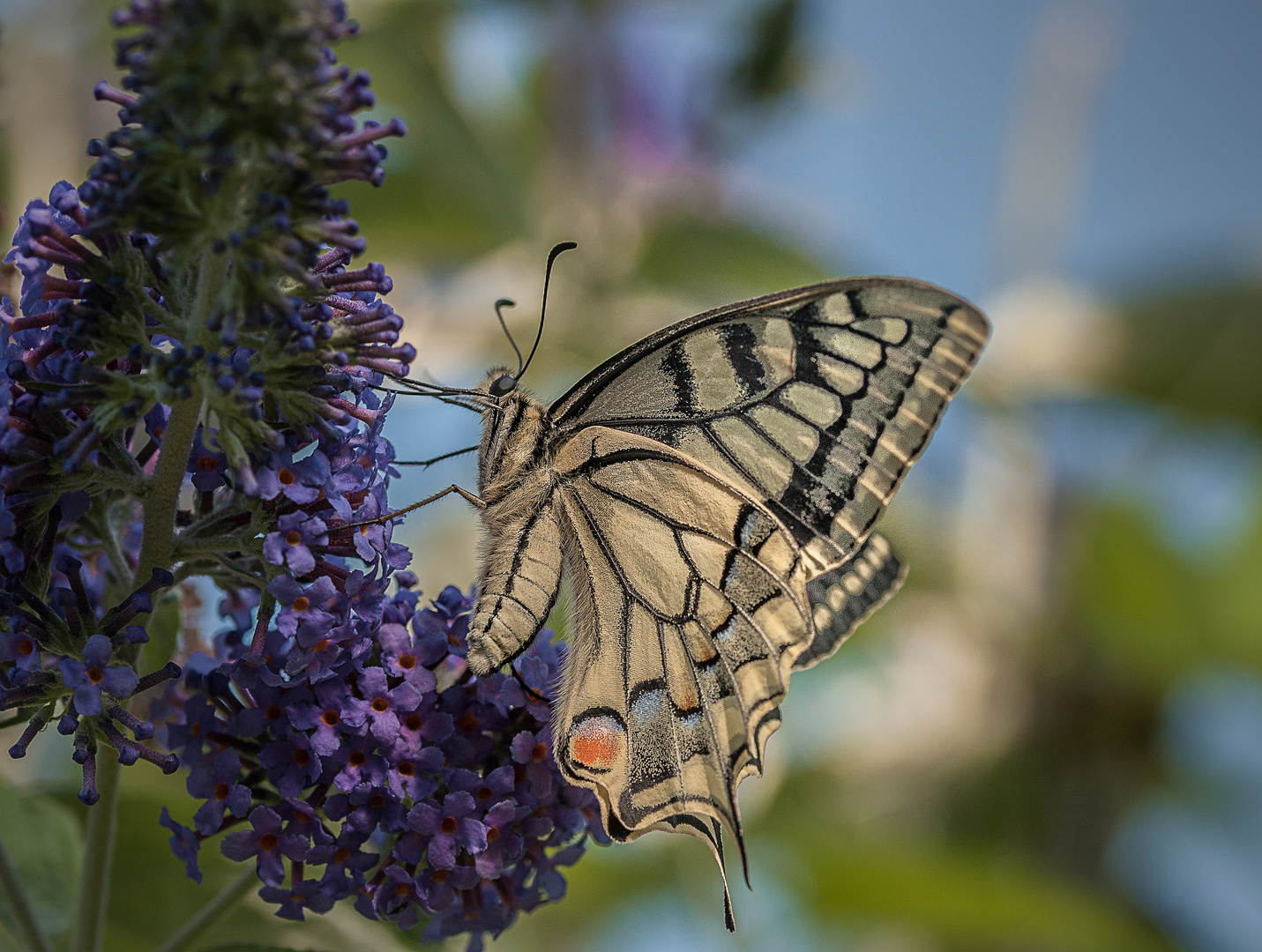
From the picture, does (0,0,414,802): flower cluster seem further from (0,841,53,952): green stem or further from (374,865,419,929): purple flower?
(374,865,419,929): purple flower

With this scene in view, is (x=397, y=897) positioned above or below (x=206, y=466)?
below

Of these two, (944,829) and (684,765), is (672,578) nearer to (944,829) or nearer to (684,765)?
(684,765)

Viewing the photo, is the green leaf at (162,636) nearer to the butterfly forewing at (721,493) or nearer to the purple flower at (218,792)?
the purple flower at (218,792)

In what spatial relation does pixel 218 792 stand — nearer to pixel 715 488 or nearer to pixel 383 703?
pixel 383 703

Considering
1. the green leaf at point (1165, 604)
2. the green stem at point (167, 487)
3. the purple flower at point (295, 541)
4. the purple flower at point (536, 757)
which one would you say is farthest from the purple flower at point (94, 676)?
the green leaf at point (1165, 604)

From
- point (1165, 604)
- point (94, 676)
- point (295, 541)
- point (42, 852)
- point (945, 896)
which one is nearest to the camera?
point (94, 676)

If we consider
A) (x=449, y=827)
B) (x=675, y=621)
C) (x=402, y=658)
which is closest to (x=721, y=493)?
(x=675, y=621)
